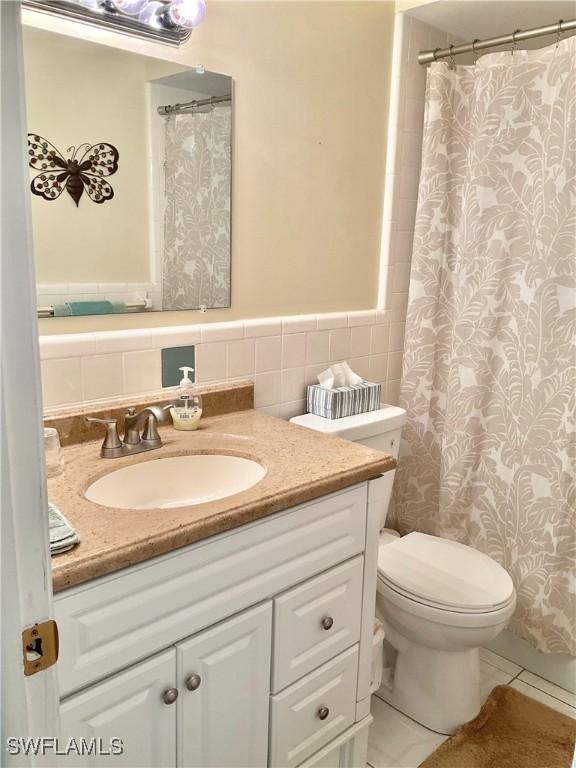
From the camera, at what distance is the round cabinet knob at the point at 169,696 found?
3.65 feet

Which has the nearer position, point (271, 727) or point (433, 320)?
point (271, 727)

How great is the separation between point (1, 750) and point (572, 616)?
6.19 ft

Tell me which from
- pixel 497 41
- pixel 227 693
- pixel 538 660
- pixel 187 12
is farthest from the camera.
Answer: pixel 538 660

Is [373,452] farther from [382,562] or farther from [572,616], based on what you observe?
[572,616]

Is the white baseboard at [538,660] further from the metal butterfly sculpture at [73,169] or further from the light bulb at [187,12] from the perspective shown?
the light bulb at [187,12]

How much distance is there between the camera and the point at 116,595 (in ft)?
3.33

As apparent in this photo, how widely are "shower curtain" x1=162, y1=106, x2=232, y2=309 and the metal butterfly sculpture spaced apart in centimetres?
17

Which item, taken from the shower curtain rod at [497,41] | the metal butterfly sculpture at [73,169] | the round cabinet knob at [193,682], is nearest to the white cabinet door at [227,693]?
the round cabinet knob at [193,682]

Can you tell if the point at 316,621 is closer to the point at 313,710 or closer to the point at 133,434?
the point at 313,710

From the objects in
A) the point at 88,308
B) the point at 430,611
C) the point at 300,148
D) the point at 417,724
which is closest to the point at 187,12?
the point at 300,148

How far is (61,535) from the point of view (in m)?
0.98

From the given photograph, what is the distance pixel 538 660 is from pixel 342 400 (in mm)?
1145

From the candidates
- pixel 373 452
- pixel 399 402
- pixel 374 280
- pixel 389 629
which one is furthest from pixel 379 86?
pixel 389 629

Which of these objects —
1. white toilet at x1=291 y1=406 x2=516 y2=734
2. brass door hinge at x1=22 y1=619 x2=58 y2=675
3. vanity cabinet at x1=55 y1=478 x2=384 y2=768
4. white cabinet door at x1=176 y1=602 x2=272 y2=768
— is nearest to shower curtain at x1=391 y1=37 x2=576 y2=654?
white toilet at x1=291 y1=406 x2=516 y2=734
